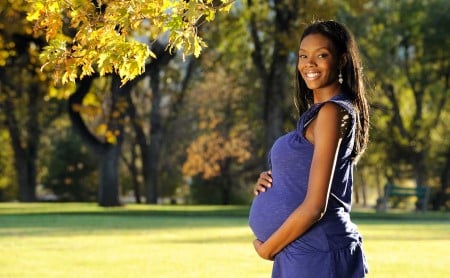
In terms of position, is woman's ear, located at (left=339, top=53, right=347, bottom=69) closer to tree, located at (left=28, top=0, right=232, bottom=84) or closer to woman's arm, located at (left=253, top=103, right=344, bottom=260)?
woman's arm, located at (left=253, top=103, right=344, bottom=260)

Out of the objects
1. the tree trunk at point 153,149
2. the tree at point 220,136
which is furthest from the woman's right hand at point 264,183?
the tree at point 220,136

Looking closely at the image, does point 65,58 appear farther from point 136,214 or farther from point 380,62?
point 380,62

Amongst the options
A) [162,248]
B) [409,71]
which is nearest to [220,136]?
[409,71]

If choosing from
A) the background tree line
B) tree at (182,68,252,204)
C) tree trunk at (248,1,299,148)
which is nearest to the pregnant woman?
tree trunk at (248,1,299,148)

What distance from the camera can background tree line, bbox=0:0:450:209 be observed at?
44.5 metres

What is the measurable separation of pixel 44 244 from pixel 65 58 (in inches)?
494

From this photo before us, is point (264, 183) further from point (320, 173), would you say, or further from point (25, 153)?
point (25, 153)

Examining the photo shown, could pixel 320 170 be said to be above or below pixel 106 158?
above

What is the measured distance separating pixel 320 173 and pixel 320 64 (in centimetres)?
53

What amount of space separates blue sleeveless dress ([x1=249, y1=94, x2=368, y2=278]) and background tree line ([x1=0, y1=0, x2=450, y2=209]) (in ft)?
114

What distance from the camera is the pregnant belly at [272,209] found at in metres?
4.41

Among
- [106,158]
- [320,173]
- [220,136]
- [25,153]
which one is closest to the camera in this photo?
[320,173]

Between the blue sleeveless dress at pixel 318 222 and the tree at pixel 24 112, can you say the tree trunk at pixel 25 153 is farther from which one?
the blue sleeveless dress at pixel 318 222

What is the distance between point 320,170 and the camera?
4.17m
